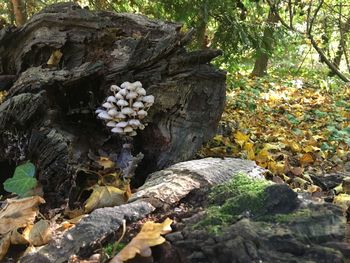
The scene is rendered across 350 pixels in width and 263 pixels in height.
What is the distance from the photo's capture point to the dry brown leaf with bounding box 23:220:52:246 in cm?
237

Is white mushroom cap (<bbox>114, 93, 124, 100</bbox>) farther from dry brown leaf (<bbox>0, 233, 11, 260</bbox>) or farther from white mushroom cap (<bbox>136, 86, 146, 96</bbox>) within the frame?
dry brown leaf (<bbox>0, 233, 11, 260</bbox>)

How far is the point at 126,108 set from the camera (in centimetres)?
371

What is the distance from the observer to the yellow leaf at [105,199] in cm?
296

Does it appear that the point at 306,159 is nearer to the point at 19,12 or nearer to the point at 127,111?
the point at 127,111

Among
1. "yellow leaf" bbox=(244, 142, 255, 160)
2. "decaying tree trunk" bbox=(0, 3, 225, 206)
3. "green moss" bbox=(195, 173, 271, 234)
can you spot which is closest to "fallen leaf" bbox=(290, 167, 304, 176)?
"yellow leaf" bbox=(244, 142, 255, 160)

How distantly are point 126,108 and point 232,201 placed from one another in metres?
1.67

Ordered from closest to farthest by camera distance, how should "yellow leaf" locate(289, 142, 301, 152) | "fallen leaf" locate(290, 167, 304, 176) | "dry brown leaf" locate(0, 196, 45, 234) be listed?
"dry brown leaf" locate(0, 196, 45, 234) < "fallen leaf" locate(290, 167, 304, 176) < "yellow leaf" locate(289, 142, 301, 152)

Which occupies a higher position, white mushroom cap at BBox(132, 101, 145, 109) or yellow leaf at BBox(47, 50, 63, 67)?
yellow leaf at BBox(47, 50, 63, 67)

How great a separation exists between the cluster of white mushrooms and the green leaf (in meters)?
0.78

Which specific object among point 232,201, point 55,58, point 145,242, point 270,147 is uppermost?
point 55,58

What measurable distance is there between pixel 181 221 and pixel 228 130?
2.83 meters

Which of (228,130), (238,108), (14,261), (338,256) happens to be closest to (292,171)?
(228,130)

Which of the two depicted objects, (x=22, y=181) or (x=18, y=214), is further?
(x=22, y=181)

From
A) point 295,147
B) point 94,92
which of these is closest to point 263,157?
point 295,147
